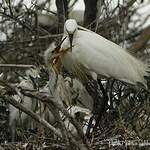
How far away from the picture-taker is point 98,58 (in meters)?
3.36

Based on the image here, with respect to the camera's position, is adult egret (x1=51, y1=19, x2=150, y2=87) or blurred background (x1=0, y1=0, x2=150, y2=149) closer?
blurred background (x1=0, y1=0, x2=150, y2=149)

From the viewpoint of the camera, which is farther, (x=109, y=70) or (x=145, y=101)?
(x=109, y=70)

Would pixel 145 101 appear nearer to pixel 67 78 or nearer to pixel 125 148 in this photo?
pixel 125 148

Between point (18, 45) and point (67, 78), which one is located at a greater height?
point (18, 45)

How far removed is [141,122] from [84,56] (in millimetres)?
538

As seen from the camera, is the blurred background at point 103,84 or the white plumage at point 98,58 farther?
the white plumage at point 98,58

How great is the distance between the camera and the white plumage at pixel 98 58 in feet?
10.9

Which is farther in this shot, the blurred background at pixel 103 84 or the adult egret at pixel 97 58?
the adult egret at pixel 97 58

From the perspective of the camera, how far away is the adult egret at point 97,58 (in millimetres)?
3311

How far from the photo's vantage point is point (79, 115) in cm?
324

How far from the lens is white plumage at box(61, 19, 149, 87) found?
332 cm

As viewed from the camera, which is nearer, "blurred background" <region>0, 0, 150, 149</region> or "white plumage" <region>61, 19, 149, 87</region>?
"blurred background" <region>0, 0, 150, 149</region>

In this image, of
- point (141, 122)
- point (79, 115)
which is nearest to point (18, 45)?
point (79, 115)

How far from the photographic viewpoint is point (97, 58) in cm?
336
